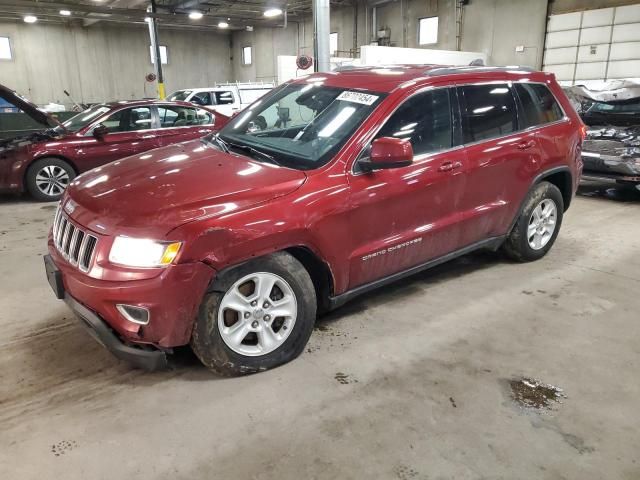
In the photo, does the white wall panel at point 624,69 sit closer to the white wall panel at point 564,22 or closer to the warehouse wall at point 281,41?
the white wall panel at point 564,22

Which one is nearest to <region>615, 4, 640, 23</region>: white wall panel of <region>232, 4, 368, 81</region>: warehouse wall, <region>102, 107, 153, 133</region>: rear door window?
<region>232, 4, 368, 81</region>: warehouse wall

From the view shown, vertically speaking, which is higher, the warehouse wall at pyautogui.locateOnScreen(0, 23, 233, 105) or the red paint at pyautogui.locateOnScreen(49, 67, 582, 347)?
the warehouse wall at pyautogui.locateOnScreen(0, 23, 233, 105)

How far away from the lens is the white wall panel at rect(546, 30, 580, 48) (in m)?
14.0

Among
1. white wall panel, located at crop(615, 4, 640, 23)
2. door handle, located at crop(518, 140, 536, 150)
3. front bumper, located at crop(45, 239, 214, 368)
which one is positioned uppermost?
white wall panel, located at crop(615, 4, 640, 23)

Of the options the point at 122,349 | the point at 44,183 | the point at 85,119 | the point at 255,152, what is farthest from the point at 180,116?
the point at 122,349

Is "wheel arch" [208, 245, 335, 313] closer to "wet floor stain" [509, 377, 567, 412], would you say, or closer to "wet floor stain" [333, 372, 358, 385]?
"wet floor stain" [333, 372, 358, 385]

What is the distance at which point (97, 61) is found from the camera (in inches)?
966

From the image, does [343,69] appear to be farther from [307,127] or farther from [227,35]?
[227,35]

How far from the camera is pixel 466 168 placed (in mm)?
3510

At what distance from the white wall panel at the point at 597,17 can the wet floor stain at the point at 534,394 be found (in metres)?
14.1

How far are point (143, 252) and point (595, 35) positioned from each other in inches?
597

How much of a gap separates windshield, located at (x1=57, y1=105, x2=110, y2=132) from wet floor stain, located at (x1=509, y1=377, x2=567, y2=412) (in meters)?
7.04

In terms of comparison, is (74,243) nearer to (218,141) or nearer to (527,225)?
(218,141)

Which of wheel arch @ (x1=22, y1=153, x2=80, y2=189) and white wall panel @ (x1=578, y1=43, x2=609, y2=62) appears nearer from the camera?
wheel arch @ (x1=22, y1=153, x2=80, y2=189)
